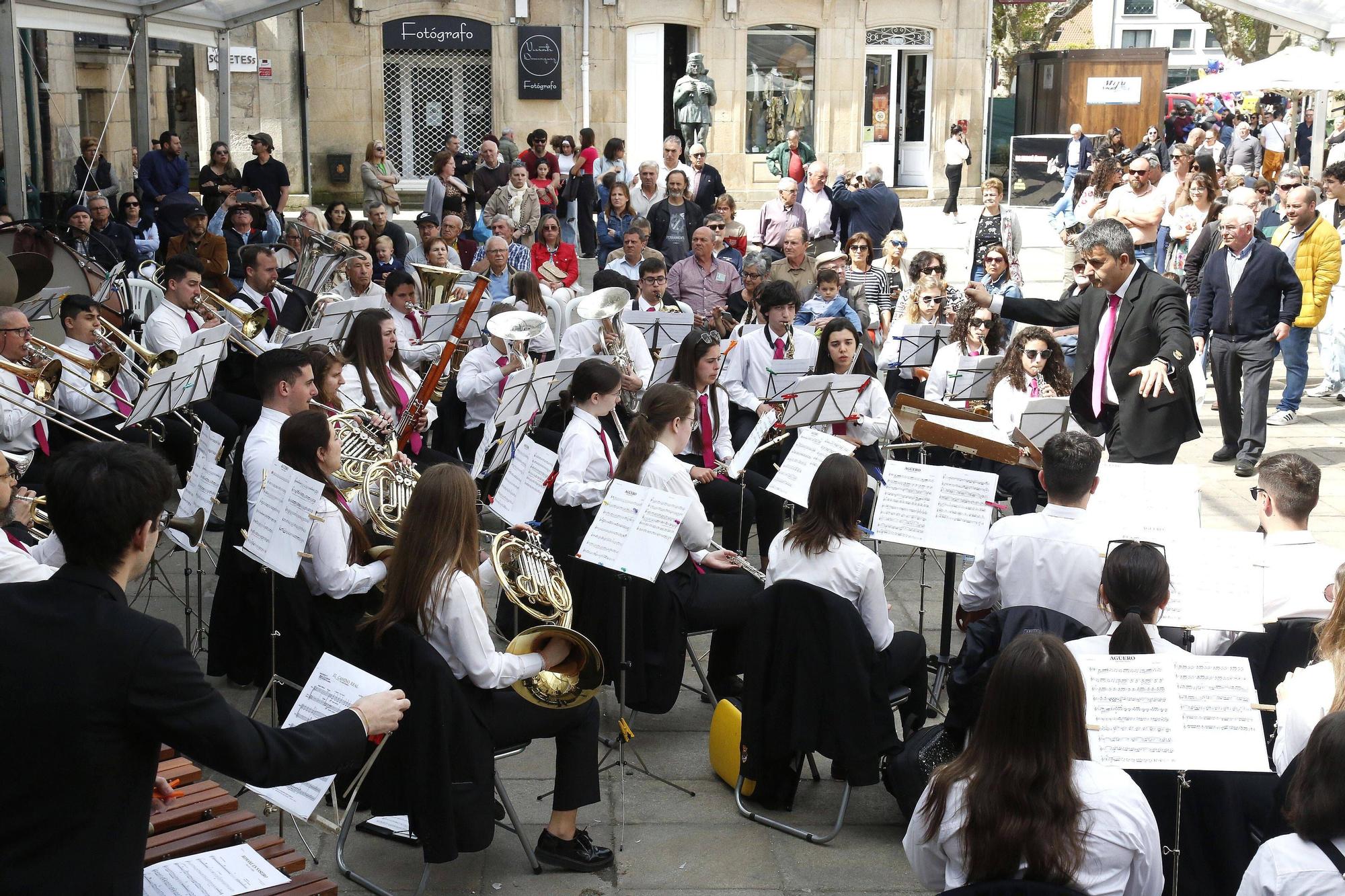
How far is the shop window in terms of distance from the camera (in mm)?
23344

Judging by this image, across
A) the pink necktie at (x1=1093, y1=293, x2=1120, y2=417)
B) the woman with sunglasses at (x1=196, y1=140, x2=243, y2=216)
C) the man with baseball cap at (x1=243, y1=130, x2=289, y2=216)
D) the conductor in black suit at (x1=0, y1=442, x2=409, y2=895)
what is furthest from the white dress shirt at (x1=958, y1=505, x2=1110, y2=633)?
the man with baseball cap at (x1=243, y1=130, x2=289, y2=216)

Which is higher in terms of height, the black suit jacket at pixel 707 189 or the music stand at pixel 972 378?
the black suit jacket at pixel 707 189

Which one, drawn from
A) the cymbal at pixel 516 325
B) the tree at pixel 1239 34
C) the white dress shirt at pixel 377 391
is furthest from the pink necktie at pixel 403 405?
the tree at pixel 1239 34

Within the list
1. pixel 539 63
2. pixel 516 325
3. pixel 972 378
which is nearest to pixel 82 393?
pixel 516 325

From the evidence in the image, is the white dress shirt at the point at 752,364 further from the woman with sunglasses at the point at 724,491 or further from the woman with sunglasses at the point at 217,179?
the woman with sunglasses at the point at 217,179

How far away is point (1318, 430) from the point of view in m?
10.4

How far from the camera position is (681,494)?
532cm

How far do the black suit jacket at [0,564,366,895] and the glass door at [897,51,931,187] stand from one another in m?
23.1

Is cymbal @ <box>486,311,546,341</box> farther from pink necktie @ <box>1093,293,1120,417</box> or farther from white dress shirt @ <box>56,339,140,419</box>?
pink necktie @ <box>1093,293,1120,417</box>

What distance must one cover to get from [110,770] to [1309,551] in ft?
11.6

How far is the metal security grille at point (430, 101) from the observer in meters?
22.4

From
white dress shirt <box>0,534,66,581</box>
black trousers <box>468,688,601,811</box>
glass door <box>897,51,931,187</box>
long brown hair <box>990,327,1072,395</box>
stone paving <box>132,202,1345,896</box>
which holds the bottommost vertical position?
stone paving <box>132,202,1345,896</box>

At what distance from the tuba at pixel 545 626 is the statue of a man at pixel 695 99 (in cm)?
1609

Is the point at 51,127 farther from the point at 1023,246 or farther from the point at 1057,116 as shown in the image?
the point at 1057,116
